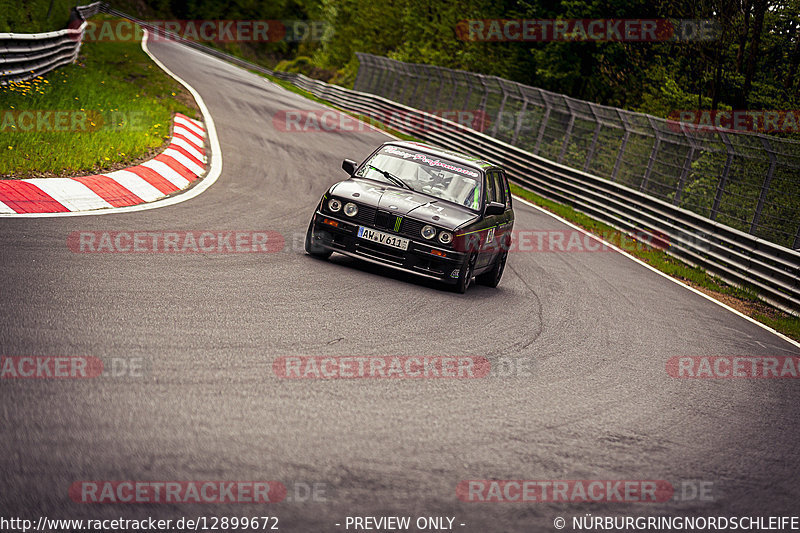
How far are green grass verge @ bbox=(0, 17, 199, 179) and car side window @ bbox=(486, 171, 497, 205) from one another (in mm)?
4820

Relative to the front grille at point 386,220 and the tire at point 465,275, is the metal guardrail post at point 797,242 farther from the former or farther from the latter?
the front grille at point 386,220

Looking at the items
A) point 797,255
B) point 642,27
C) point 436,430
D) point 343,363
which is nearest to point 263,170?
point 797,255

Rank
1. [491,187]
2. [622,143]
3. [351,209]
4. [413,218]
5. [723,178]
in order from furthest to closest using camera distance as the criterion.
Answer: [622,143] < [723,178] < [491,187] < [351,209] < [413,218]

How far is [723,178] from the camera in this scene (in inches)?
635

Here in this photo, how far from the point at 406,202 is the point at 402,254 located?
2.00 feet

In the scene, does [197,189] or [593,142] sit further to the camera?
[593,142]

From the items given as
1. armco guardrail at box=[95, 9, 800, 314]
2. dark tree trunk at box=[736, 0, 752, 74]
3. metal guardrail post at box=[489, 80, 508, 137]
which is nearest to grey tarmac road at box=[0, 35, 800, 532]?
armco guardrail at box=[95, 9, 800, 314]

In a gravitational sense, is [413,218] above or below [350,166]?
below

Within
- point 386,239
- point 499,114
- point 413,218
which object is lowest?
point 386,239

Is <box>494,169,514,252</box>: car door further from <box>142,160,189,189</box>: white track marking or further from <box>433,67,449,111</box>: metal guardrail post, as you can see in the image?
<box>433,67,449,111</box>: metal guardrail post

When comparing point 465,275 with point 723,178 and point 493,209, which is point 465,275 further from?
point 723,178

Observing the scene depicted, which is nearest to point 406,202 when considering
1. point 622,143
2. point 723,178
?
point 723,178

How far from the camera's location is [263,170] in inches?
628

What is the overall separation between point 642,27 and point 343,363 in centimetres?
2903
